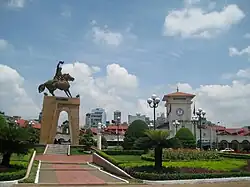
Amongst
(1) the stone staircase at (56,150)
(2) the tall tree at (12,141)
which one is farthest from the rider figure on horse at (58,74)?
(2) the tall tree at (12,141)

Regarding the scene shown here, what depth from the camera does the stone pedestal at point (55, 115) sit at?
140 ft

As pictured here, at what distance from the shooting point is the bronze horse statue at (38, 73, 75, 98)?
42.9 m

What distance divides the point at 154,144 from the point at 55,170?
7.41 meters

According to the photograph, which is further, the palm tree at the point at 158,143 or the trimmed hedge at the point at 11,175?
the palm tree at the point at 158,143

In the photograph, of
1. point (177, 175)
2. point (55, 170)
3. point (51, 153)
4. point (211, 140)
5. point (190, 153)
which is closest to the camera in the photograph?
point (177, 175)

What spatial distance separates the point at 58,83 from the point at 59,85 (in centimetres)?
28

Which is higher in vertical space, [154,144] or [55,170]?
[154,144]

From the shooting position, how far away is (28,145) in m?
19.2

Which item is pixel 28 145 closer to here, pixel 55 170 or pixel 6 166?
pixel 6 166

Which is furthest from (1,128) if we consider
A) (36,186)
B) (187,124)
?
(187,124)

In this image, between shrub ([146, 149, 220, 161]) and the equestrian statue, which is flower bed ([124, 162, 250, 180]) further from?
the equestrian statue

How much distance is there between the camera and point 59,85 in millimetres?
42781

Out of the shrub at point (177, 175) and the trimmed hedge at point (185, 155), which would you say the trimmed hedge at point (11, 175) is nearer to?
the shrub at point (177, 175)

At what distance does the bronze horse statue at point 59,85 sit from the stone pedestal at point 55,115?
3.26 feet
